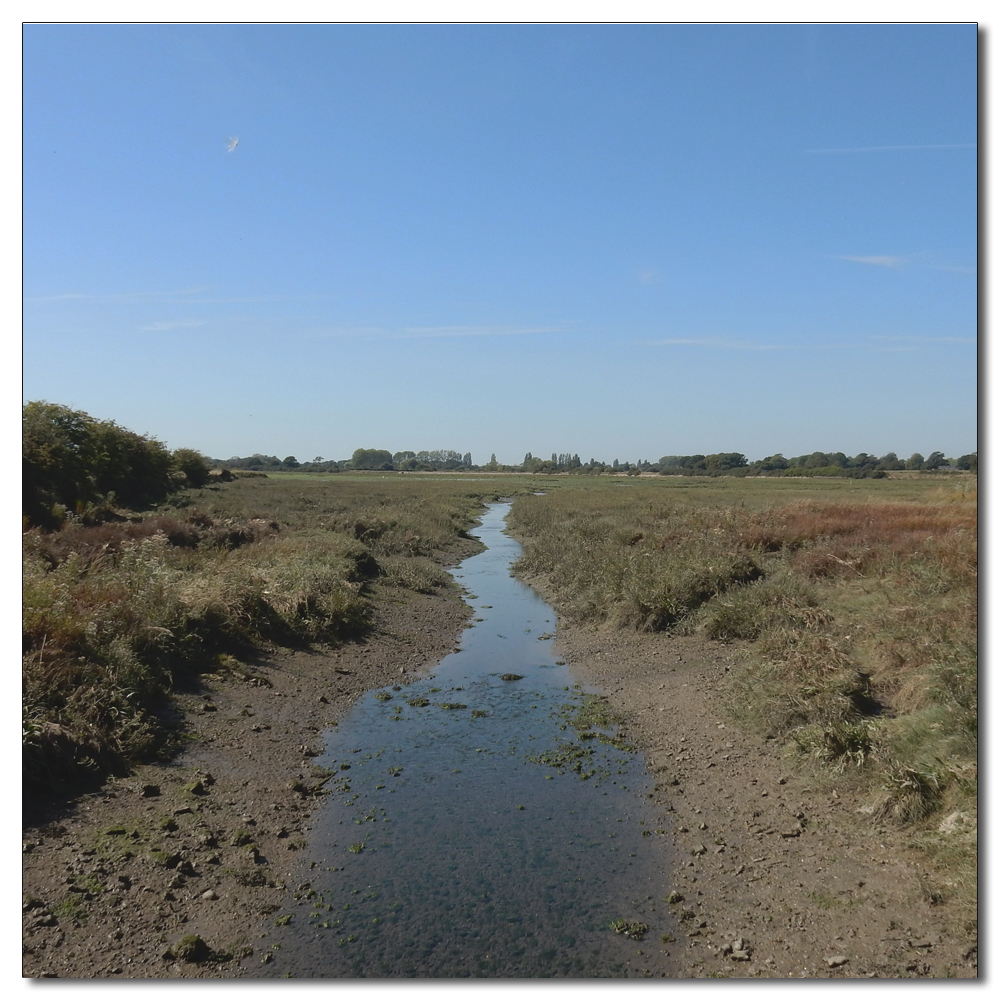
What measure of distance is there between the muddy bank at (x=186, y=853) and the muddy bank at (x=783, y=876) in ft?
12.3

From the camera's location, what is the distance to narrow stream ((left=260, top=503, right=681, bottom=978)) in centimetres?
561

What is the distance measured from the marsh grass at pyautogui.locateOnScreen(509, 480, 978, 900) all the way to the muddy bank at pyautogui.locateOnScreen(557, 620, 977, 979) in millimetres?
363

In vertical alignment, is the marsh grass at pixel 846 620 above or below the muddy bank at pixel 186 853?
above

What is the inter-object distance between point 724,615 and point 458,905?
9.03 metres

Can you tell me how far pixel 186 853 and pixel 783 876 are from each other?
5564 millimetres

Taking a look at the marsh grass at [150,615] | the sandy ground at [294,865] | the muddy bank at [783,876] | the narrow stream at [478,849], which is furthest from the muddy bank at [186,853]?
the muddy bank at [783,876]

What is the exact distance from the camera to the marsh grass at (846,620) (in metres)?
6.92

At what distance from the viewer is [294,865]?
22.5 feet

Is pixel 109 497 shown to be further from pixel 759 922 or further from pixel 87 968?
pixel 759 922

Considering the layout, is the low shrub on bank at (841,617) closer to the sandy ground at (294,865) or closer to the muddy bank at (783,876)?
the muddy bank at (783,876)

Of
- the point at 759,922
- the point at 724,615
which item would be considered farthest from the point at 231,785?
the point at 724,615

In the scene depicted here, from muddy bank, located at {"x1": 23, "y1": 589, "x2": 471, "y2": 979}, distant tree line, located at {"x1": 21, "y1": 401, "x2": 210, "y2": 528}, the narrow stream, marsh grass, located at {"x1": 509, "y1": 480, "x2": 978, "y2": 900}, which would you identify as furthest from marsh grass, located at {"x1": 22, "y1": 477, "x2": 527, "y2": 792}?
marsh grass, located at {"x1": 509, "y1": 480, "x2": 978, "y2": 900}

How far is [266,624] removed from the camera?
14.0 m

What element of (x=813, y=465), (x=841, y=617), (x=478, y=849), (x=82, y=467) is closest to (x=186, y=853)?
(x=478, y=849)
